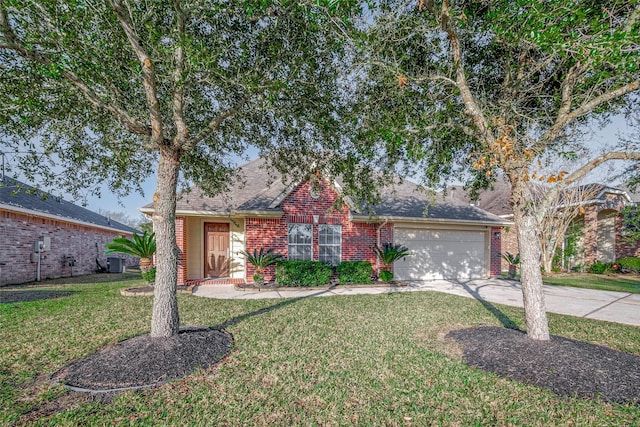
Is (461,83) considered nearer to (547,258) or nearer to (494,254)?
(494,254)

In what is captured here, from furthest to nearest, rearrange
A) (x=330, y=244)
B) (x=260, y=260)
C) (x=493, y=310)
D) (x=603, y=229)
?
(x=603, y=229) → (x=330, y=244) → (x=260, y=260) → (x=493, y=310)

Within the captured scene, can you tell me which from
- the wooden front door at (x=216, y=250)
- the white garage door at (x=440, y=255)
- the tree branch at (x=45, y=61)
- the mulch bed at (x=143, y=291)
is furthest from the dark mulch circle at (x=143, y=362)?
the white garage door at (x=440, y=255)

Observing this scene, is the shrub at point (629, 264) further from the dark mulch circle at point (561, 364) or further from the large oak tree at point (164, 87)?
the large oak tree at point (164, 87)

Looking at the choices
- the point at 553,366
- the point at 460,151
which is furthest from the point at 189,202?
the point at 553,366

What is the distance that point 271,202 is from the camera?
11.2 metres

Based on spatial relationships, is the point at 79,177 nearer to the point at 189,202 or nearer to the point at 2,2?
the point at 2,2

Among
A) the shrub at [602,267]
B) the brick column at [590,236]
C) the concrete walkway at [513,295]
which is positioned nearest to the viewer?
the concrete walkway at [513,295]

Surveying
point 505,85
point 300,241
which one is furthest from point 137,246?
point 505,85

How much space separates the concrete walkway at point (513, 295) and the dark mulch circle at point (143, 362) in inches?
170

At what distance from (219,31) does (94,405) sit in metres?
5.44

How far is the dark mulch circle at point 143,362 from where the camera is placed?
371 cm

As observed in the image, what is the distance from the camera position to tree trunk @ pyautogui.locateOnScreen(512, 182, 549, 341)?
471 centimetres

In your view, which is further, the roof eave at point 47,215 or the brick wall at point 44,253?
the brick wall at point 44,253

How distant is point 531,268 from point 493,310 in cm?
348
